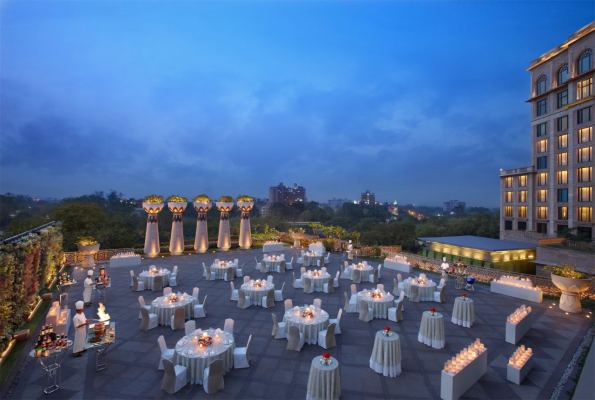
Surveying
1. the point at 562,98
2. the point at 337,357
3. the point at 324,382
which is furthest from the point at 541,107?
the point at 324,382

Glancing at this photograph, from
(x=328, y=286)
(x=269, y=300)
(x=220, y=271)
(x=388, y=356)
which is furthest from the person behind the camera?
(x=220, y=271)

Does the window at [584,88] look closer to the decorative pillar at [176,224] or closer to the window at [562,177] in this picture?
the window at [562,177]

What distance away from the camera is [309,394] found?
6.09m

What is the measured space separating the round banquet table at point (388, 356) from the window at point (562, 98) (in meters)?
40.6

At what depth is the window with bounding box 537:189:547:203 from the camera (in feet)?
114

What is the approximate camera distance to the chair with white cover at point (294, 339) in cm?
844

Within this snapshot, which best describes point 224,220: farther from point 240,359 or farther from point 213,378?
point 213,378

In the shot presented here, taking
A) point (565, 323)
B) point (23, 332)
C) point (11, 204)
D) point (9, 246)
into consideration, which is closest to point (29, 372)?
point (23, 332)

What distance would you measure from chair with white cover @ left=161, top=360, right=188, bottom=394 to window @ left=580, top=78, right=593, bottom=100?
42.8m

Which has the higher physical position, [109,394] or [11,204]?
[11,204]

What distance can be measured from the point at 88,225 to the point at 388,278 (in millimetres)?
27234

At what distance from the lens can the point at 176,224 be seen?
77.3 feet

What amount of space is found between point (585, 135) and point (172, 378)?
41.9 meters

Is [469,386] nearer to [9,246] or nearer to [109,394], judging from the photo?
[109,394]
